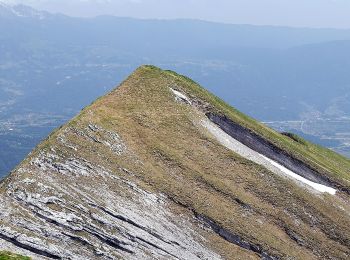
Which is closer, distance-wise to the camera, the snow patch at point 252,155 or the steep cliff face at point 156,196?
the steep cliff face at point 156,196

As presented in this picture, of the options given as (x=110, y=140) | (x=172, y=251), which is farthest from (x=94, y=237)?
(x=110, y=140)

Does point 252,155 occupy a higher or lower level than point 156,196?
higher

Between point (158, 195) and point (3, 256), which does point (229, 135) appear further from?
point (3, 256)

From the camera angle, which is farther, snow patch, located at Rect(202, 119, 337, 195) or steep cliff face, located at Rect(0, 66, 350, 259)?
snow patch, located at Rect(202, 119, 337, 195)

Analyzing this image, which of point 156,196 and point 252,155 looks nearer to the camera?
point 156,196
